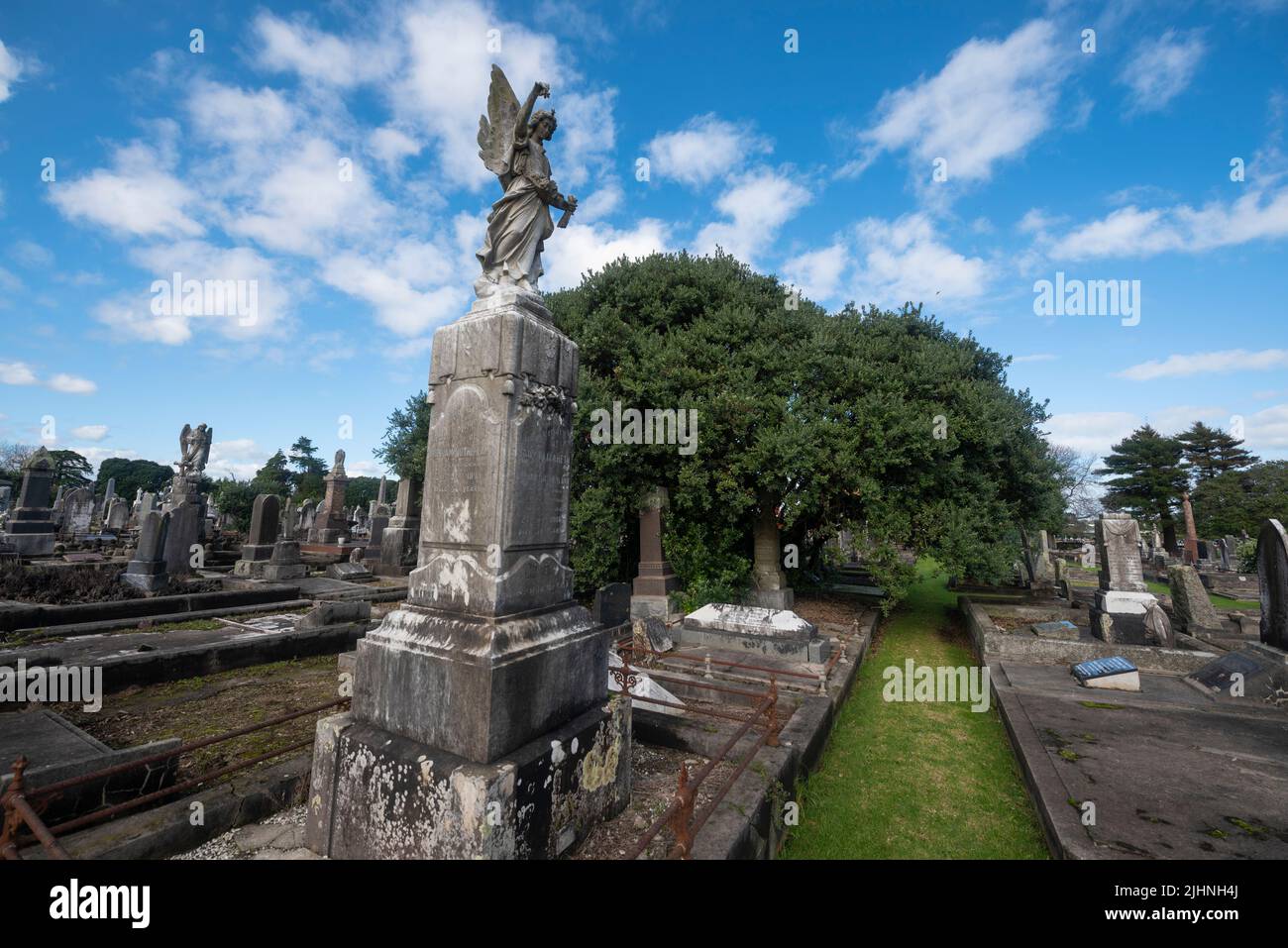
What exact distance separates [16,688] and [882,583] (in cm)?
1343

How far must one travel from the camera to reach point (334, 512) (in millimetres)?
27500

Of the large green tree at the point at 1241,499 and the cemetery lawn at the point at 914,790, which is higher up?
the large green tree at the point at 1241,499

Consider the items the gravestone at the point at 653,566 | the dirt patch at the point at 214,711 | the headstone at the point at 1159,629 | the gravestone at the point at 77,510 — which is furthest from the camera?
the gravestone at the point at 77,510

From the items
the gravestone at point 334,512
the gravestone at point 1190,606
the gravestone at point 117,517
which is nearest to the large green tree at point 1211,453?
the gravestone at point 1190,606

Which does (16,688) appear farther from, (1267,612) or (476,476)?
(1267,612)

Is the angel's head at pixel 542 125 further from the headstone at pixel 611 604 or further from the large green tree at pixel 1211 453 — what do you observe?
the large green tree at pixel 1211 453

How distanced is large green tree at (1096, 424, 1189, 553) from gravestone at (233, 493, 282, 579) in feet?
150

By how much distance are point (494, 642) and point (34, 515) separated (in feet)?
78.8

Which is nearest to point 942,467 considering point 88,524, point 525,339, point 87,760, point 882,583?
point 882,583

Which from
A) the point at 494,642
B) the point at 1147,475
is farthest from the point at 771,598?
the point at 1147,475

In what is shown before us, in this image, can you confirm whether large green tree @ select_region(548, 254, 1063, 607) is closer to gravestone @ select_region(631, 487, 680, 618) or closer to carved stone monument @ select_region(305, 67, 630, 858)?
gravestone @ select_region(631, 487, 680, 618)

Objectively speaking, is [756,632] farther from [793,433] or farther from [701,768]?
[701,768]

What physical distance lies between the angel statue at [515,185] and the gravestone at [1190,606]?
50.8 ft

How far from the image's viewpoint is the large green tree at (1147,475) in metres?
34.8
